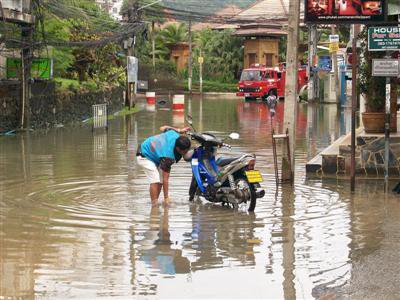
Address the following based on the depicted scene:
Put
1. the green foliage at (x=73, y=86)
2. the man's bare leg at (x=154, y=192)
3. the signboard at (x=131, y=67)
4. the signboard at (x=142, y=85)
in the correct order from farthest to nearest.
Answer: the signboard at (x=142, y=85), the signboard at (x=131, y=67), the green foliage at (x=73, y=86), the man's bare leg at (x=154, y=192)

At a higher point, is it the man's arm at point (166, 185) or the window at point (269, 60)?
the window at point (269, 60)

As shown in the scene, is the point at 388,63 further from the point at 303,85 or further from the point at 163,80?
the point at 163,80

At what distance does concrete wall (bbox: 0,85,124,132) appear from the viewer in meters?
26.5

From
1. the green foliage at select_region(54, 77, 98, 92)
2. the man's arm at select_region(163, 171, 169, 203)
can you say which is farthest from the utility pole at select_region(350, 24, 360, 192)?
the green foliage at select_region(54, 77, 98, 92)

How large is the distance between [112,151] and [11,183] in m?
6.36

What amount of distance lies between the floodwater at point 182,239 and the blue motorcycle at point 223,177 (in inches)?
8.9

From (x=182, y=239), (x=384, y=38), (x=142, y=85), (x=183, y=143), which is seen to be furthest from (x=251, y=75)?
(x=182, y=239)

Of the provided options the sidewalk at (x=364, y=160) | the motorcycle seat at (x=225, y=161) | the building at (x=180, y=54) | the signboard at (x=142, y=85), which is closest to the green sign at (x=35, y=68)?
the sidewalk at (x=364, y=160)

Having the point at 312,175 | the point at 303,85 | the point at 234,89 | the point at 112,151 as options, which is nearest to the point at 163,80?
the point at 234,89

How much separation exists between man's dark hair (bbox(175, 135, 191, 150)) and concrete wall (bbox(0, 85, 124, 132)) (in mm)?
14558

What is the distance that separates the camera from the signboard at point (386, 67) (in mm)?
13648

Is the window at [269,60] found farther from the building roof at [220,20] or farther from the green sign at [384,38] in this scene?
the green sign at [384,38]

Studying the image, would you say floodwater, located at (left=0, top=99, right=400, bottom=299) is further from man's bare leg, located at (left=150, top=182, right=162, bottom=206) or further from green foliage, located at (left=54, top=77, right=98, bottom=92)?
green foliage, located at (left=54, top=77, right=98, bottom=92)

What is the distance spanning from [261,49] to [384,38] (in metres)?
58.8
